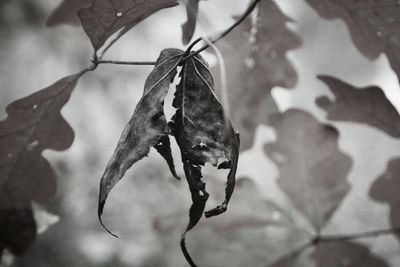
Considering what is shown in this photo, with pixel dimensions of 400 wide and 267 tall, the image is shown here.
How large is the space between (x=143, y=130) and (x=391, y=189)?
551 millimetres

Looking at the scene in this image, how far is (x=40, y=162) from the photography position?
664 mm

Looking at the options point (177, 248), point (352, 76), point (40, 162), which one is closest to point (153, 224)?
point (40, 162)

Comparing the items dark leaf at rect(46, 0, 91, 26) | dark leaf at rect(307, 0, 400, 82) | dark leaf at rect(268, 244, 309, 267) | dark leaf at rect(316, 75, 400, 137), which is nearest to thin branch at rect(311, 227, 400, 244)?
dark leaf at rect(268, 244, 309, 267)

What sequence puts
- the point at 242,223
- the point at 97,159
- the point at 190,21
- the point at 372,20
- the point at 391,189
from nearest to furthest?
the point at 190,21
the point at 372,20
the point at 391,189
the point at 242,223
the point at 97,159

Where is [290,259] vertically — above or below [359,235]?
below

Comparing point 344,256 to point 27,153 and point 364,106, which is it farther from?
point 27,153

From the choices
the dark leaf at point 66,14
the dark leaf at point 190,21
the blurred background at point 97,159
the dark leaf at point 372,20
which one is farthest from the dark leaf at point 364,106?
the blurred background at point 97,159

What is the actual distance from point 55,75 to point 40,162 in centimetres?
209

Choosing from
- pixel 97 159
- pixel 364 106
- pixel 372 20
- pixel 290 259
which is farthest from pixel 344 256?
pixel 97 159

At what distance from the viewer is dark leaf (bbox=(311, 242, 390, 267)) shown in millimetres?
827

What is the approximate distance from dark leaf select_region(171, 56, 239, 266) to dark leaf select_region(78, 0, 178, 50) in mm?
74

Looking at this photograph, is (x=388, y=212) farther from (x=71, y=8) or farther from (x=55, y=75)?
(x=55, y=75)

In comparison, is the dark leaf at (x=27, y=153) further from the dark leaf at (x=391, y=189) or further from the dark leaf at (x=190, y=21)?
the dark leaf at (x=391, y=189)

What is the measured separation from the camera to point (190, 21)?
52 cm
